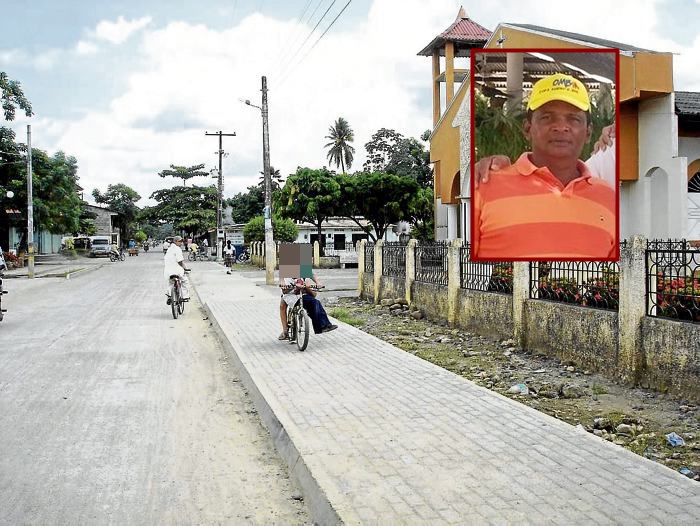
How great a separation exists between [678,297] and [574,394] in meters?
1.44

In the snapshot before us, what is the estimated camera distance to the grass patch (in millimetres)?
13789

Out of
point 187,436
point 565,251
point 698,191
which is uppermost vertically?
point 698,191

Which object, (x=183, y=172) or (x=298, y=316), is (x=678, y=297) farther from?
(x=183, y=172)

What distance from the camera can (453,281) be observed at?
12672 millimetres

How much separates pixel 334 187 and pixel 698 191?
26.4m

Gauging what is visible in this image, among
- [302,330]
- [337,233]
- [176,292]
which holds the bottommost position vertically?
[302,330]

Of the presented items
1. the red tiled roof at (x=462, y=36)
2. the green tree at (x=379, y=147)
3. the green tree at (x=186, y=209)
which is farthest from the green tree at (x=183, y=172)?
the red tiled roof at (x=462, y=36)

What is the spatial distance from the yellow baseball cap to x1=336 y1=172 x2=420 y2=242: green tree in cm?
3757

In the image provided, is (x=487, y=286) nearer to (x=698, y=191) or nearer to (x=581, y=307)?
(x=581, y=307)

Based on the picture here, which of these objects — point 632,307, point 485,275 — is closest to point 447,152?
point 485,275

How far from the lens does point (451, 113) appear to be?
2309 centimetres

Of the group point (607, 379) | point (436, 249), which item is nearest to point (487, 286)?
point (436, 249)

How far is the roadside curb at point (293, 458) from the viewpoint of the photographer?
410 centimetres

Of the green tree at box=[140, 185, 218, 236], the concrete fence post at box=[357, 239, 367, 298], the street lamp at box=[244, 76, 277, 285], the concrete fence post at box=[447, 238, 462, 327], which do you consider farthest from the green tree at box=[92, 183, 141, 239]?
the concrete fence post at box=[447, 238, 462, 327]
